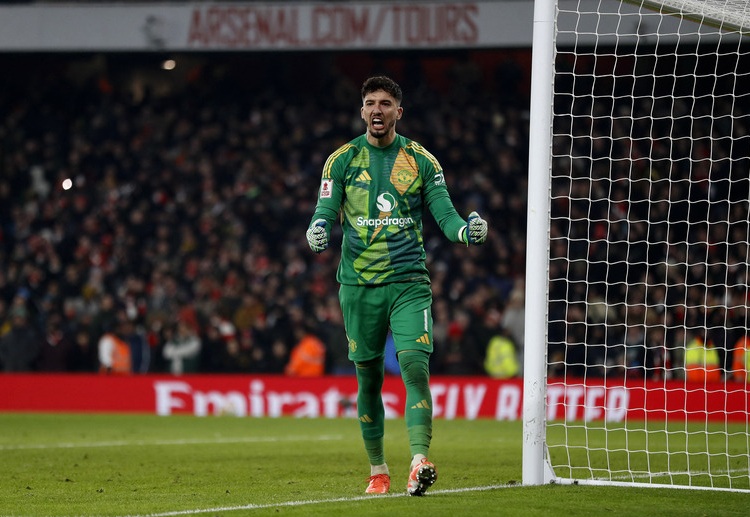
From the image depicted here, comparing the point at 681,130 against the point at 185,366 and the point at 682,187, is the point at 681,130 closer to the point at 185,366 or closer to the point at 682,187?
the point at 682,187

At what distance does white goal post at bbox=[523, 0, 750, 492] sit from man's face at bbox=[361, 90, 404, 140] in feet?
3.60

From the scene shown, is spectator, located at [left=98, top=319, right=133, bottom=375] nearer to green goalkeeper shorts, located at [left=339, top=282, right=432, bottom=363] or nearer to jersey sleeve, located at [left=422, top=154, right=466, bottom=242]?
green goalkeeper shorts, located at [left=339, top=282, right=432, bottom=363]

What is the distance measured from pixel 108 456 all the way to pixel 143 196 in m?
13.7

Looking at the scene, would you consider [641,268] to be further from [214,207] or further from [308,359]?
[214,207]

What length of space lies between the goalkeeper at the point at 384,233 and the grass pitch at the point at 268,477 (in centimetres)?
74

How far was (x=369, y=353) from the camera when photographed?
6941 mm

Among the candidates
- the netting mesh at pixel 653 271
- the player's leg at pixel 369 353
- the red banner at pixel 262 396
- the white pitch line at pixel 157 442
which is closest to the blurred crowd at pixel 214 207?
the red banner at pixel 262 396

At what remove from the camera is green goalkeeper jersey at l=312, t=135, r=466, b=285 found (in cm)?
687

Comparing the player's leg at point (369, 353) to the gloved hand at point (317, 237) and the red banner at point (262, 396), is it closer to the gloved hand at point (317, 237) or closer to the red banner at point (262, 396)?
the gloved hand at point (317, 237)

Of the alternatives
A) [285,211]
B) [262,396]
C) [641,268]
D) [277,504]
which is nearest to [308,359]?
[262,396]

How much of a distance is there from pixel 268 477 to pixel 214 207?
15.4m

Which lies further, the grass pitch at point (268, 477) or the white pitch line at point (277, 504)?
the grass pitch at point (268, 477)

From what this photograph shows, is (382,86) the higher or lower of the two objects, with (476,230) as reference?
higher

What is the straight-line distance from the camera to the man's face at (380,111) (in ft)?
22.4
